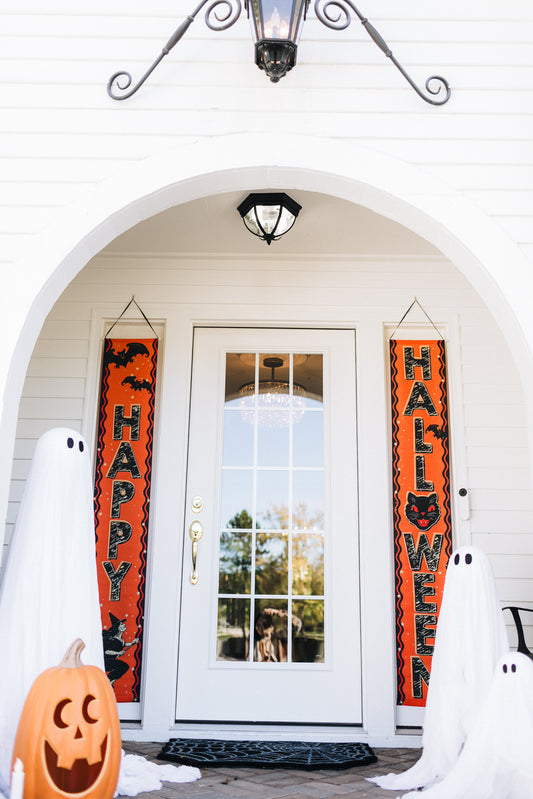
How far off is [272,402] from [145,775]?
5.99ft

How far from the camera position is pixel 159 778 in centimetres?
240

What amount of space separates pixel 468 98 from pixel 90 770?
2.56 meters

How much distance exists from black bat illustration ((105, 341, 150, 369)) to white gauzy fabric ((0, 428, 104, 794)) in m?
1.25

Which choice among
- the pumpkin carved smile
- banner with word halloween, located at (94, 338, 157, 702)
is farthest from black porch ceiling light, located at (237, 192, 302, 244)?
the pumpkin carved smile

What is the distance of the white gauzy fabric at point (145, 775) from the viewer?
2.27 metres

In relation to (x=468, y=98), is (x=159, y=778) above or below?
below

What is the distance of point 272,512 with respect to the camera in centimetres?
342

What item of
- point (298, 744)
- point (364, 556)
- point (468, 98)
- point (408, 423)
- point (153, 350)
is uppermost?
point (468, 98)

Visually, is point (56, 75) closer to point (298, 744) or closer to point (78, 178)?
point (78, 178)

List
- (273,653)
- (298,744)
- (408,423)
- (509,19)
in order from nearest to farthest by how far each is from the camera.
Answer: (509,19) < (298,744) < (273,653) < (408,423)

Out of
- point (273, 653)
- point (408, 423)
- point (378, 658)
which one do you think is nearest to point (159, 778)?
point (273, 653)

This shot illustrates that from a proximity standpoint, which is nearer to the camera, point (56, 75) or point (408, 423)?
point (56, 75)

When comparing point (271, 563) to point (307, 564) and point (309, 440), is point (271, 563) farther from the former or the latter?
point (309, 440)

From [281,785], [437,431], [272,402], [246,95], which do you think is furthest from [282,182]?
[281,785]
